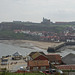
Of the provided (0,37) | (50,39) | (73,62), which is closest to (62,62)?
(73,62)

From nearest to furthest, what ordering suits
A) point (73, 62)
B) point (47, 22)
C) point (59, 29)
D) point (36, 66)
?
1. point (36, 66)
2. point (73, 62)
3. point (59, 29)
4. point (47, 22)

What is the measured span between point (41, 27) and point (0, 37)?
25.8m

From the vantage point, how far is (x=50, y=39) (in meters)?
66.1

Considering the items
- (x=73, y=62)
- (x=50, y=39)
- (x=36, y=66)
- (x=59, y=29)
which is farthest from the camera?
(x=59, y=29)

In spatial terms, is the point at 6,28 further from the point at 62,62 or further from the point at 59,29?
the point at 62,62

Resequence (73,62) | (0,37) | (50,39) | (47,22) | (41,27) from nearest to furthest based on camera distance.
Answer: (73,62)
(50,39)
(0,37)
(41,27)
(47,22)

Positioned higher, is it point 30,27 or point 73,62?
point 30,27

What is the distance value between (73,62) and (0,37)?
58.8 m

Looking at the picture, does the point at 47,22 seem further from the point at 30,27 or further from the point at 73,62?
the point at 73,62

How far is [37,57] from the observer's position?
20969mm

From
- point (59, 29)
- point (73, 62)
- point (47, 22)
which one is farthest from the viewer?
point (47, 22)

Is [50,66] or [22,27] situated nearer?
[50,66]

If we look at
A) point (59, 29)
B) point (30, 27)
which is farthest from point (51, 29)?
point (30, 27)

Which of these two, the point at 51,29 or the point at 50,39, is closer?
the point at 50,39
